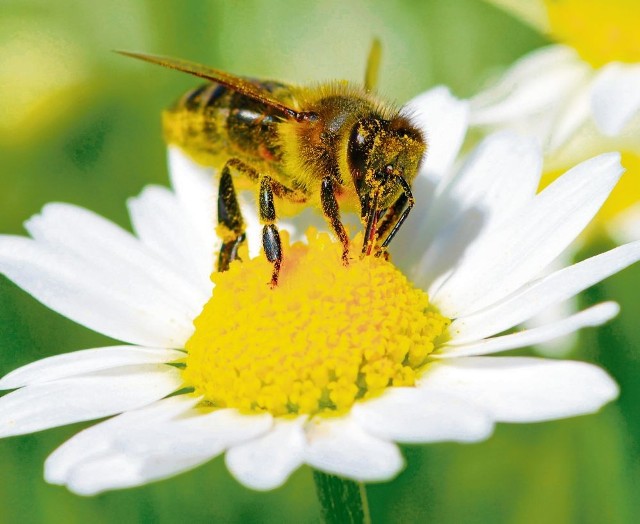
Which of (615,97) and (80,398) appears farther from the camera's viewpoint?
(615,97)

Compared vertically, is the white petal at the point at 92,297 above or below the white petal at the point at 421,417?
above

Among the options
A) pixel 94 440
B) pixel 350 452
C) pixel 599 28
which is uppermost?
pixel 599 28

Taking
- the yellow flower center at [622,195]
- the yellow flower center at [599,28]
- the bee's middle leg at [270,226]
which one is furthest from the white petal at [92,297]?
the yellow flower center at [599,28]

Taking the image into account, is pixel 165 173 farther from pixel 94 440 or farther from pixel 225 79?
pixel 94 440

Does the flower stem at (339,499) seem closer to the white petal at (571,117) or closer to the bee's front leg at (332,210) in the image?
the bee's front leg at (332,210)

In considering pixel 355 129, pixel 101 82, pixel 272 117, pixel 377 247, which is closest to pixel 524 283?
pixel 377 247

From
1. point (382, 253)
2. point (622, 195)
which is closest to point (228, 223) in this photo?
point (382, 253)

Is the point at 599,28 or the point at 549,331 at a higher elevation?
the point at 599,28
